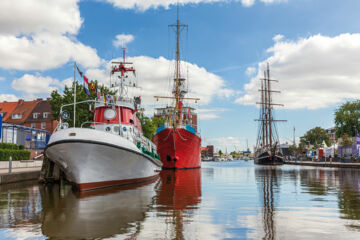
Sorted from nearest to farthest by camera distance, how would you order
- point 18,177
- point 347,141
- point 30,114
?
point 18,177 < point 347,141 < point 30,114

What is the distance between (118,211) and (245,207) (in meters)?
4.51

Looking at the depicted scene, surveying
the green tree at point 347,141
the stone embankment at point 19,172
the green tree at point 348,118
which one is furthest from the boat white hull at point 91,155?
the green tree at point 348,118

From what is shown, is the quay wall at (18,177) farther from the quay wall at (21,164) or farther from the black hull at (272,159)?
the black hull at (272,159)

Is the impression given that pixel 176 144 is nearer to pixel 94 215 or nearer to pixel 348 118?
pixel 94 215

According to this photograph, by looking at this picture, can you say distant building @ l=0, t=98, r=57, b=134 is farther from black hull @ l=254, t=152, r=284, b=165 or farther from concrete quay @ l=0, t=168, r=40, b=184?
black hull @ l=254, t=152, r=284, b=165

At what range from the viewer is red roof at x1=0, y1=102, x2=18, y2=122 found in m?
72.6

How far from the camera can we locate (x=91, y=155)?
16.6 metres

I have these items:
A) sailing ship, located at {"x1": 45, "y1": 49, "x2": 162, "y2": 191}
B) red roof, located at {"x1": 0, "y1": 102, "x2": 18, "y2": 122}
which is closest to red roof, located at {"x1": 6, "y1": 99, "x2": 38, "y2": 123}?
red roof, located at {"x1": 0, "y1": 102, "x2": 18, "y2": 122}

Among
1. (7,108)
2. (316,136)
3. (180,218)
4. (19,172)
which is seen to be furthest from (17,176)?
(316,136)

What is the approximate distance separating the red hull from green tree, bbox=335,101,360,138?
169 ft

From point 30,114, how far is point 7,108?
7012 millimetres

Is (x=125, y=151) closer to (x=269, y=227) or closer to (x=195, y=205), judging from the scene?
(x=195, y=205)

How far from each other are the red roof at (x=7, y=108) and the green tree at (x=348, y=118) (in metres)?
77.3

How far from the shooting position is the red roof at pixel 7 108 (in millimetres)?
72562
